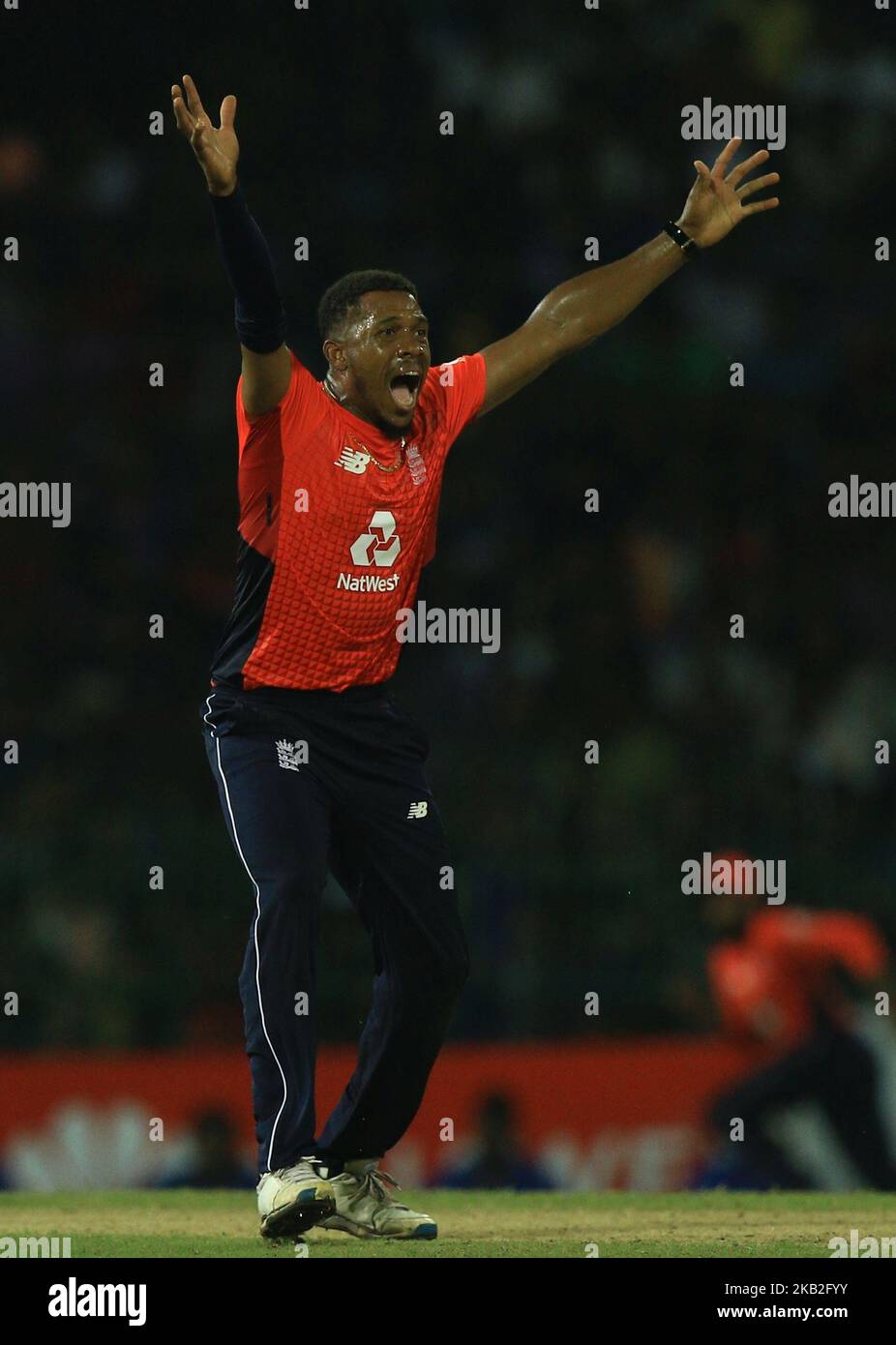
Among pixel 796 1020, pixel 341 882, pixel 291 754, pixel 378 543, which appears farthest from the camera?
pixel 796 1020

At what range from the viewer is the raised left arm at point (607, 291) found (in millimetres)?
6180

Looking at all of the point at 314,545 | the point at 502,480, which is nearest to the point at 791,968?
the point at 502,480

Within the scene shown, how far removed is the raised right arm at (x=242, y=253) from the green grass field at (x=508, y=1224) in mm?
2307

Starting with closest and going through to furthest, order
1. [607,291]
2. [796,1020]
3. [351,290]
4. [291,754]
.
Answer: [291,754] → [351,290] → [607,291] → [796,1020]

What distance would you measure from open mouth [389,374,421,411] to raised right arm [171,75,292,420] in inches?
13.8

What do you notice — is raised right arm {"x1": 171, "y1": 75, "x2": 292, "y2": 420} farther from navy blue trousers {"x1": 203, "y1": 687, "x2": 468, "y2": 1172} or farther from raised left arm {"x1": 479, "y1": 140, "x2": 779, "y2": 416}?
raised left arm {"x1": 479, "y1": 140, "x2": 779, "y2": 416}

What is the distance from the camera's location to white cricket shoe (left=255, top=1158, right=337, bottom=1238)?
500 centimetres

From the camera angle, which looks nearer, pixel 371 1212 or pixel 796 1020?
pixel 371 1212

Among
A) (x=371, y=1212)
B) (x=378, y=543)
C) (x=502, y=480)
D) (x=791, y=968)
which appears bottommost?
(x=371, y=1212)

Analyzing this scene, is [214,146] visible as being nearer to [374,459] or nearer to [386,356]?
[386,356]

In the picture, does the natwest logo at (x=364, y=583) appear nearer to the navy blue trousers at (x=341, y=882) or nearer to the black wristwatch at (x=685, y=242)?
the navy blue trousers at (x=341, y=882)

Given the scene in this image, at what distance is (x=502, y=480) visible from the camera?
12.1 meters

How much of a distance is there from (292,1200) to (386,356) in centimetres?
228

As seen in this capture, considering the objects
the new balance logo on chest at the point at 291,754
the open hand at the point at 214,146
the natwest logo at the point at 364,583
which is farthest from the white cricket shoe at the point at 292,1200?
the open hand at the point at 214,146
